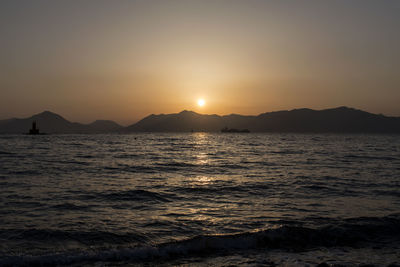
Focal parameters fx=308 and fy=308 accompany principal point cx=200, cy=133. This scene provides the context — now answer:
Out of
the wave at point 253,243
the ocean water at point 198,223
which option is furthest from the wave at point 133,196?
the wave at point 253,243

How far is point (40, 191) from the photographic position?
17500 mm

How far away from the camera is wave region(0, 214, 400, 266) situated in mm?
8398

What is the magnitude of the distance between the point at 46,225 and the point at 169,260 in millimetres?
5616

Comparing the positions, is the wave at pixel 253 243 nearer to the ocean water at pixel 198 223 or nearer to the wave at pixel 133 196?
the ocean water at pixel 198 223

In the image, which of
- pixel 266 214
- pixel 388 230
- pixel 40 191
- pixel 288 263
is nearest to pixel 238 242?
pixel 288 263

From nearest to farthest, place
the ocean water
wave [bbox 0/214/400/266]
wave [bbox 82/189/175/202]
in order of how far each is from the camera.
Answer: wave [bbox 0/214/400/266] → the ocean water → wave [bbox 82/189/175/202]

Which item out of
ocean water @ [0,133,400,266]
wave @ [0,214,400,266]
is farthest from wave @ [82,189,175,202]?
wave @ [0,214,400,266]

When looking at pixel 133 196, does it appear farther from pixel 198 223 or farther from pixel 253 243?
pixel 253 243

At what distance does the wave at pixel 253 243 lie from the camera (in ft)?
27.6

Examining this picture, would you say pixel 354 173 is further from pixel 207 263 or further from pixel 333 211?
pixel 207 263

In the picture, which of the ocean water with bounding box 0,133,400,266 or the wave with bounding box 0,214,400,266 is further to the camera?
the ocean water with bounding box 0,133,400,266

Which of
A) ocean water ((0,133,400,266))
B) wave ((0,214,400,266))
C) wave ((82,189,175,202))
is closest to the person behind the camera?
wave ((0,214,400,266))

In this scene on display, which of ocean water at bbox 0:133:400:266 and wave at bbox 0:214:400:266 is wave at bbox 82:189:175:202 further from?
wave at bbox 0:214:400:266

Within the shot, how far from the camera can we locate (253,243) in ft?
32.2
